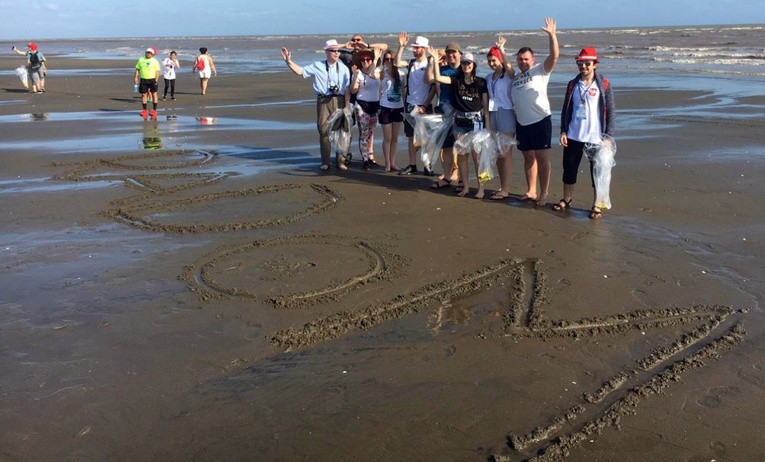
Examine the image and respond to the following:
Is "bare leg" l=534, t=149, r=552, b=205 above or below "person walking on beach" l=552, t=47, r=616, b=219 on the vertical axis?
below

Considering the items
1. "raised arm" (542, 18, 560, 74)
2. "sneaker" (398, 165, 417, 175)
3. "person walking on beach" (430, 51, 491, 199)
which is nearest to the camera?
"raised arm" (542, 18, 560, 74)

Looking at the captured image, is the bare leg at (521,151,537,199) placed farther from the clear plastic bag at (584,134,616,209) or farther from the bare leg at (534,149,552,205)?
the clear plastic bag at (584,134,616,209)

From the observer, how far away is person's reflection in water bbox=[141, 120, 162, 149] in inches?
481

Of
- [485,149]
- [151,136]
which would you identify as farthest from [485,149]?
[151,136]

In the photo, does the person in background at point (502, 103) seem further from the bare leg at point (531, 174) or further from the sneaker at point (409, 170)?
the sneaker at point (409, 170)

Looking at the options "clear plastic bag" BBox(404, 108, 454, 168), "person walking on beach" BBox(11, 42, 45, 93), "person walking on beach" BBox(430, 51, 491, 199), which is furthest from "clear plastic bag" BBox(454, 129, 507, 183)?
"person walking on beach" BBox(11, 42, 45, 93)

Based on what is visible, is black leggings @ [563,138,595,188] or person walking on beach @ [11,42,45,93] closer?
black leggings @ [563,138,595,188]

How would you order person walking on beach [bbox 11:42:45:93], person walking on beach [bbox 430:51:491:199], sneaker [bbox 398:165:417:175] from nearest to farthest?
1. person walking on beach [bbox 430:51:491:199]
2. sneaker [bbox 398:165:417:175]
3. person walking on beach [bbox 11:42:45:93]

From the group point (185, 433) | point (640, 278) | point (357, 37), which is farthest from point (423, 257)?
point (357, 37)

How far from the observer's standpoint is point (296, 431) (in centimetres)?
364

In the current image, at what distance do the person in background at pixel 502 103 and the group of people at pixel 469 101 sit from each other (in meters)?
0.01

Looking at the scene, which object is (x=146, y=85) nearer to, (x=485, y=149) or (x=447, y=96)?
(x=447, y=96)

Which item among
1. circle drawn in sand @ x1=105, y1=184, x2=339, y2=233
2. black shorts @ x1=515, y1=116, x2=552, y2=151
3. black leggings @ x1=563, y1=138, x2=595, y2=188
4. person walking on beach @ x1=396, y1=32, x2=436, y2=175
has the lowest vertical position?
circle drawn in sand @ x1=105, y1=184, x2=339, y2=233

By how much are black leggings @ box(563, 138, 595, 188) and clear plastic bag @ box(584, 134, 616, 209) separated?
0.36 feet
